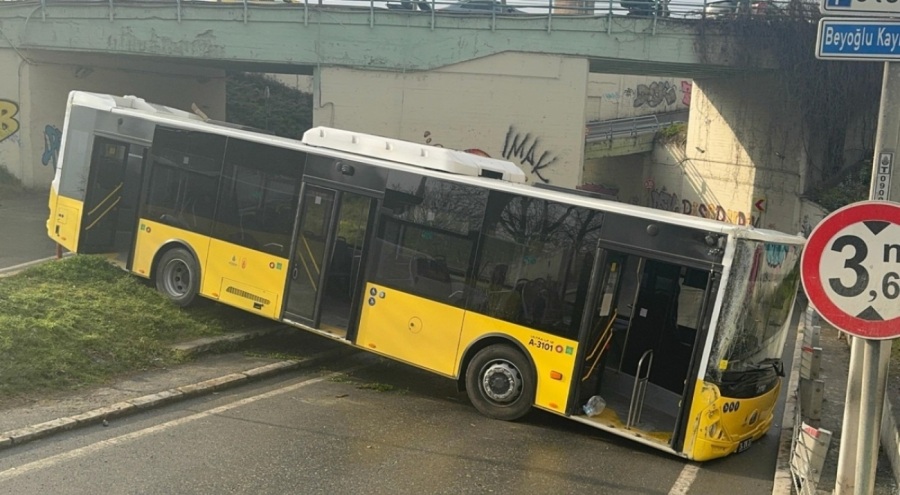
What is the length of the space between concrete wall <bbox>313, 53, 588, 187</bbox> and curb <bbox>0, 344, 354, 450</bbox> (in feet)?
36.9

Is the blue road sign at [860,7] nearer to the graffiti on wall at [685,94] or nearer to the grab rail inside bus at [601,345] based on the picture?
the grab rail inside bus at [601,345]

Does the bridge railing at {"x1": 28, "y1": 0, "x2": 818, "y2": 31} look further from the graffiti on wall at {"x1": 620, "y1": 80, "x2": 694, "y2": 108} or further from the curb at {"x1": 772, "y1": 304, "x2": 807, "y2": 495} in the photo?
the graffiti on wall at {"x1": 620, "y1": 80, "x2": 694, "y2": 108}

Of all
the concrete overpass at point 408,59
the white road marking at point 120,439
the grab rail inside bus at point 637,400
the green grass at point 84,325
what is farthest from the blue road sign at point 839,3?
the concrete overpass at point 408,59

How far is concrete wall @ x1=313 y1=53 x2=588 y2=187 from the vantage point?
20.8 m

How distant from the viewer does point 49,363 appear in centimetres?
864

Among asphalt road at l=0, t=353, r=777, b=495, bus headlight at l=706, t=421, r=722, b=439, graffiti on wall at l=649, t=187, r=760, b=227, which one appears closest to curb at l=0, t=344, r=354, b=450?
asphalt road at l=0, t=353, r=777, b=495

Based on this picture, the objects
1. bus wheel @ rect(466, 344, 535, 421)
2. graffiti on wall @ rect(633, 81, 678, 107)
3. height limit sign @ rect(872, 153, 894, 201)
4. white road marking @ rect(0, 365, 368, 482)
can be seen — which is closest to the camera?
height limit sign @ rect(872, 153, 894, 201)

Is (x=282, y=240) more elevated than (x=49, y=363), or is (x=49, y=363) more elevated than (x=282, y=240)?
(x=282, y=240)

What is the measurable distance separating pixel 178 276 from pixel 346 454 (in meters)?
5.58

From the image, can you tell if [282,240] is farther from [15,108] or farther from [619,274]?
[15,108]

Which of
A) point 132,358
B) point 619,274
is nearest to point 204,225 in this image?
point 132,358

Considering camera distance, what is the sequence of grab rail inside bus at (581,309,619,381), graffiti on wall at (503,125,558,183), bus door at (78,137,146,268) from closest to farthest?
1. grab rail inside bus at (581,309,619,381)
2. bus door at (78,137,146,268)
3. graffiti on wall at (503,125,558,183)

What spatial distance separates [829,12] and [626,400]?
203 inches

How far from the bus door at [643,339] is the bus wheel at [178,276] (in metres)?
5.81
